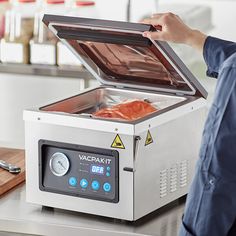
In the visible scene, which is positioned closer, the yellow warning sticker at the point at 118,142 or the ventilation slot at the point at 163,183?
the yellow warning sticker at the point at 118,142

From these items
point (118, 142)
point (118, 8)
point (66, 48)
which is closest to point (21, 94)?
point (66, 48)

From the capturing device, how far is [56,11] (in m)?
3.89

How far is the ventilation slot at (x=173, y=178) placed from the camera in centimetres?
221

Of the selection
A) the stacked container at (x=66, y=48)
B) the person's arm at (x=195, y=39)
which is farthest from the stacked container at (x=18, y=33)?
the person's arm at (x=195, y=39)

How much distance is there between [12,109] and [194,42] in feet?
7.45

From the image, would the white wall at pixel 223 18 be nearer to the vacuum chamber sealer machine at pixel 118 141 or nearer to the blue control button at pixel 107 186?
the vacuum chamber sealer machine at pixel 118 141

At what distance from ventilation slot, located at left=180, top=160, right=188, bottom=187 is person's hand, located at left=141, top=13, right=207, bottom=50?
1.17 ft

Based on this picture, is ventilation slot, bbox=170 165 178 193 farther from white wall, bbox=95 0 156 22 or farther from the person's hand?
white wall, bbox=95 0 156 22

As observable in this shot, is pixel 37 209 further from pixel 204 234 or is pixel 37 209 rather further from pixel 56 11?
pixel 56 11

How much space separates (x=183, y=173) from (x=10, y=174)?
475 millimetres

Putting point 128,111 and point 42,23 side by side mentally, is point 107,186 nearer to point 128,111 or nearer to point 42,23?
point 128,111

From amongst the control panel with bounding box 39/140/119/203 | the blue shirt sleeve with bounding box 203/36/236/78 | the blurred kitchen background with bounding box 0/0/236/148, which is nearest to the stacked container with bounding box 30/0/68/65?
the blurred kitchen background with bounding box 0/0/236/148

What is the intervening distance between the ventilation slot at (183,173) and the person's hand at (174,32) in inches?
14.0

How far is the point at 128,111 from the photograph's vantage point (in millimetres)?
2281
